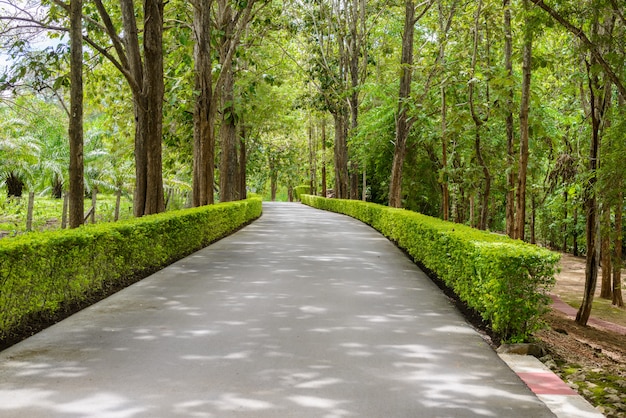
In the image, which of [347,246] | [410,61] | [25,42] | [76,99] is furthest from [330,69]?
[76,99]

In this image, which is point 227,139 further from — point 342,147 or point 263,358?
point 263,358

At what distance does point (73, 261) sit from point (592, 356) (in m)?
7.17

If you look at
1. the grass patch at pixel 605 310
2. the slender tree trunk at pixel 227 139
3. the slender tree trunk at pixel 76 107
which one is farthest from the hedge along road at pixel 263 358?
the slender tree trunk at pixel 227 139

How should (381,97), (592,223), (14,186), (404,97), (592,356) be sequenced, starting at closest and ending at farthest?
(592,356)
(592,223)
(404,97)
(381,97)
(14,186)

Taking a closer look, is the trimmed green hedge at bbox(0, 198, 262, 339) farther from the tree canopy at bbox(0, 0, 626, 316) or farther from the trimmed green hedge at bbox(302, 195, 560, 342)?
the trimmed green hedge at bbox(302, 195, 560, 342)

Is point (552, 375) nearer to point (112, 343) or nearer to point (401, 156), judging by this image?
point (112, 343)

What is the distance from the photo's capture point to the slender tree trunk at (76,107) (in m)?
10.5

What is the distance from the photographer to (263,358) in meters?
5.93

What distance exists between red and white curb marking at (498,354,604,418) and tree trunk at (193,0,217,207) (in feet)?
52.3

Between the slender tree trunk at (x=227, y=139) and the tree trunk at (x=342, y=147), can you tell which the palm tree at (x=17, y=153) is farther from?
the tree trunk at (x=342, y=147)

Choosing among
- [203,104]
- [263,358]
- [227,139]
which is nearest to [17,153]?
[203,104]

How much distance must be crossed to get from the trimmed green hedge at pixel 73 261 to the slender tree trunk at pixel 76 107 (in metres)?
1.19

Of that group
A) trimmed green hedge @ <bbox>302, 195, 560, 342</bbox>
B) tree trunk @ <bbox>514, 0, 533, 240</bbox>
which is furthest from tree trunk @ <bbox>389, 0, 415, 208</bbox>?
trimmed green hedge @ <bbox>302, 195, 560, 342</bbox>

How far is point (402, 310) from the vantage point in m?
8.41
